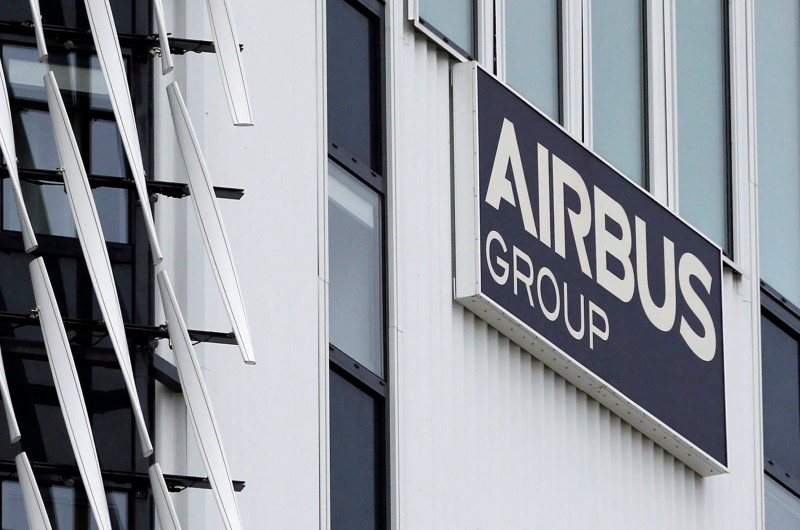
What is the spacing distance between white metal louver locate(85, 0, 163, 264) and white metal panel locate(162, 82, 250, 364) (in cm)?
→ 28

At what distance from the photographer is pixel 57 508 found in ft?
44.2

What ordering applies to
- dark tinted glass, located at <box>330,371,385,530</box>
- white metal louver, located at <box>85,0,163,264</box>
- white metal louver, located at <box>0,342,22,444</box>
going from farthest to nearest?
dark tinted glass, located at <box>330,371,385,530</box>
white metal louver, located at <box>85,0,163,264</box>
white metal louver, located at <box>0,342,22,444</box>

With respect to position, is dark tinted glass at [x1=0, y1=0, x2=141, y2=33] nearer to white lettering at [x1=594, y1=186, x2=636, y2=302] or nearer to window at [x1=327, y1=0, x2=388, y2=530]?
window at [x1=327, y1=0, x2=388, y2=530]

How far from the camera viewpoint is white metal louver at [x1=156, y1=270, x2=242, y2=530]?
44.4ft

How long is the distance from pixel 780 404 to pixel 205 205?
8.86 meters

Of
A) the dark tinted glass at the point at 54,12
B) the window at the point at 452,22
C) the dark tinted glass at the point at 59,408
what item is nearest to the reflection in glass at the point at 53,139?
the dark tinted glass at the point at 54,12

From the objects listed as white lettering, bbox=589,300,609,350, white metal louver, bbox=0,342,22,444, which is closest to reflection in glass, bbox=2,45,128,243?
white metal louver, bbox=0,342,22,444

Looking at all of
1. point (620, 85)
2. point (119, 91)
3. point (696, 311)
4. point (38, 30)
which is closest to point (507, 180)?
point (620, 85)

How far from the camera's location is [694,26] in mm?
21125

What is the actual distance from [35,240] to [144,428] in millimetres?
1278

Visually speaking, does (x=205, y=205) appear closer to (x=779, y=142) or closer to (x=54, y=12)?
(x=54, y=12)

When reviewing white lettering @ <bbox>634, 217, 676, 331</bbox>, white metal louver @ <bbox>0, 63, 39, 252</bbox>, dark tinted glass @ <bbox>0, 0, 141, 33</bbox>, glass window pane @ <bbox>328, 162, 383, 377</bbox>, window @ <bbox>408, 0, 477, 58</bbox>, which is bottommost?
white metal louver @ <bbox>0, 63, 39, 252</bbox>

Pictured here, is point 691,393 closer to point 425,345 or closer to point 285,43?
point 425,345

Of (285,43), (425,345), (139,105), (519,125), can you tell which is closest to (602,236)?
(519,125)
